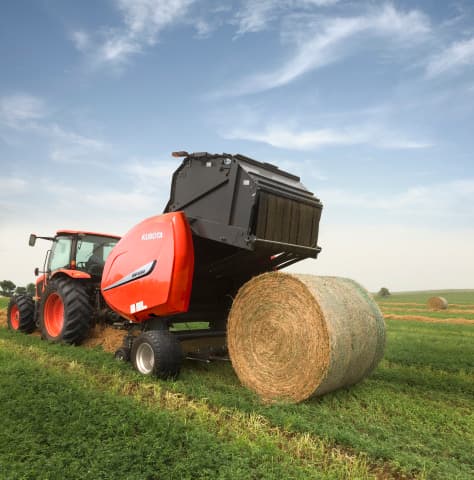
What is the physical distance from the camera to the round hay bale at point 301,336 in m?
4.81

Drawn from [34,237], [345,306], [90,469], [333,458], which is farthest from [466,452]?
[34,237]

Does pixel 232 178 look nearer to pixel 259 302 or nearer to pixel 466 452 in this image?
pixel 259 302

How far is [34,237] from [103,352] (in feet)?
11.3

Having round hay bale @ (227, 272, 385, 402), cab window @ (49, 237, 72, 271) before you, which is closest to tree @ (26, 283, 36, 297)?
cab window @ (49, 237, 72, 271)

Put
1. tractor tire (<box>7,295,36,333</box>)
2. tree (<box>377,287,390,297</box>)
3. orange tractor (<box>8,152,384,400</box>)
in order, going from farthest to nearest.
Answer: tree (<box>377,287,390,297</box>), tractor tire (<box>7,295,36,333</box>), orange tractor (<box>8,152,384,400</box>)

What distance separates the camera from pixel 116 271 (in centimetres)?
670

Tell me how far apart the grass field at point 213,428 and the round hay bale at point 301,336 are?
0.26m

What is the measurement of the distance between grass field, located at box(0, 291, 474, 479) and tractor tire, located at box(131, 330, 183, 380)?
199mm

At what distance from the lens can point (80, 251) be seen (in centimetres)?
851

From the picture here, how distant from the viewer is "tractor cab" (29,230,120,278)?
841 centimetres

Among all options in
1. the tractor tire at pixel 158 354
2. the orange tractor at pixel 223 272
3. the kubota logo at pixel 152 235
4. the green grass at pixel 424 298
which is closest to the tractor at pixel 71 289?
the orange tractor at pixel 223 272

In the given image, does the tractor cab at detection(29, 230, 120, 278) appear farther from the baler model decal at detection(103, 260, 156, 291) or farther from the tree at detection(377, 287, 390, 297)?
the tree at detection(377, 287, 390, 297)

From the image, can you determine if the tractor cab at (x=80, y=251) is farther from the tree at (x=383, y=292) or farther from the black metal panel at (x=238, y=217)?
the tree at (x=383, y=292)

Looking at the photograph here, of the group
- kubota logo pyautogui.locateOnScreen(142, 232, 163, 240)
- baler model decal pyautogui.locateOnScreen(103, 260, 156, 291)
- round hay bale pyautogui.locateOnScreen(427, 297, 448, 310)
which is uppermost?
kubota logo pyautogui.locateOnScreen(142, 232, 163, 240)
